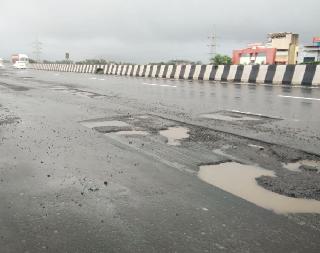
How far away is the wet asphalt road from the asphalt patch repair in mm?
42

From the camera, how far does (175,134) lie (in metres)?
6.06

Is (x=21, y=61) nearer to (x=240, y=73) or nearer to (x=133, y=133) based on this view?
(x=240, y=73)

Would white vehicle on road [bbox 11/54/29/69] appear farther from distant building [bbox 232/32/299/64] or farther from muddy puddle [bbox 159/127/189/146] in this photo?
muddy puddle [bbox 159/127/189/146]

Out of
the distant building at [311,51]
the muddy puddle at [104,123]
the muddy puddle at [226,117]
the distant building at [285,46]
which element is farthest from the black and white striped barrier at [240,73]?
the distant building at [311,51]

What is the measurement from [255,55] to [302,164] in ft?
326

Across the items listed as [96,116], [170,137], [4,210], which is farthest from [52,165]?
[96,116]

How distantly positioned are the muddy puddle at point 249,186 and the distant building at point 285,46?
95639 millimetres

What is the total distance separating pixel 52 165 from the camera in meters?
4.33

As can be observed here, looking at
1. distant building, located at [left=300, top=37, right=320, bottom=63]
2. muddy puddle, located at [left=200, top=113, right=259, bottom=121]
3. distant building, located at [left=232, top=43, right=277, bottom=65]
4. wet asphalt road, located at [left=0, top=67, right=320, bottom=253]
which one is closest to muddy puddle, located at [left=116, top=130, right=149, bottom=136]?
wet asphalt road, located at [left=0, top=67, right=320, bottom=253]

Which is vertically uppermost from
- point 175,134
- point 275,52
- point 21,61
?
point 275,52

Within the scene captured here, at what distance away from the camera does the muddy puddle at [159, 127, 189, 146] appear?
219 inches

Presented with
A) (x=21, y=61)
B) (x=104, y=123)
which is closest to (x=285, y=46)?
(x=21, y=61)

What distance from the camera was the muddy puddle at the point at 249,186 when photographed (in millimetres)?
3174

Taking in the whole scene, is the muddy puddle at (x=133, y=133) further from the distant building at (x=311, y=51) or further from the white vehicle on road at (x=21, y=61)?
the distant building at (x=311, y=51)
